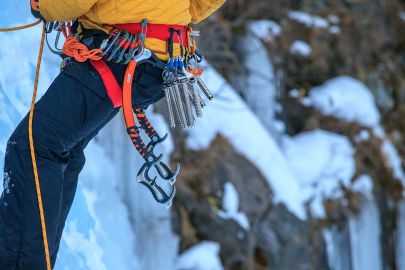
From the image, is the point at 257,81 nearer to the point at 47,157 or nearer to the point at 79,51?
the point at 79,51

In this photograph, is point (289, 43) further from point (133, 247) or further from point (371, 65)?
point (133, 247)

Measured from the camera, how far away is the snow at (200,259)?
4977 mm

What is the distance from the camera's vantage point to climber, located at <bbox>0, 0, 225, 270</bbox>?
198 centimetres

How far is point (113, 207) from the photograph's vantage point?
425cm

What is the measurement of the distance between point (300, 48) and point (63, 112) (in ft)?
20.3

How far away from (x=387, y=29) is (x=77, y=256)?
7.28 m

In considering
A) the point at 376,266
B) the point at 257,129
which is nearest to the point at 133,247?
the point at 257,129

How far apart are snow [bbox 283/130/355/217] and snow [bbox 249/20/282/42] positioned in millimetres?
1172

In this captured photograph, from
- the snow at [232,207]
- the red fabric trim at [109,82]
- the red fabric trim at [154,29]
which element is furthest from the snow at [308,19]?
the red fabric trim at [109,82]

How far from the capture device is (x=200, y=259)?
5.05 metres

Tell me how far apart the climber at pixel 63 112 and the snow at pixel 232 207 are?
131 inches

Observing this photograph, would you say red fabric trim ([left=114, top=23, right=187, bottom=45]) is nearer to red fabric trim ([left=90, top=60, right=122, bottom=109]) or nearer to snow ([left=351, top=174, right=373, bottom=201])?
red fabric trim ([left=90, top=60, right=122, bottom=109])

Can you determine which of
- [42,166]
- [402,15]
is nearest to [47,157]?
[42,166]

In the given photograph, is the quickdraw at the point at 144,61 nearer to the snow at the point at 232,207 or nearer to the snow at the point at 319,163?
the snow at the point at 232,207
